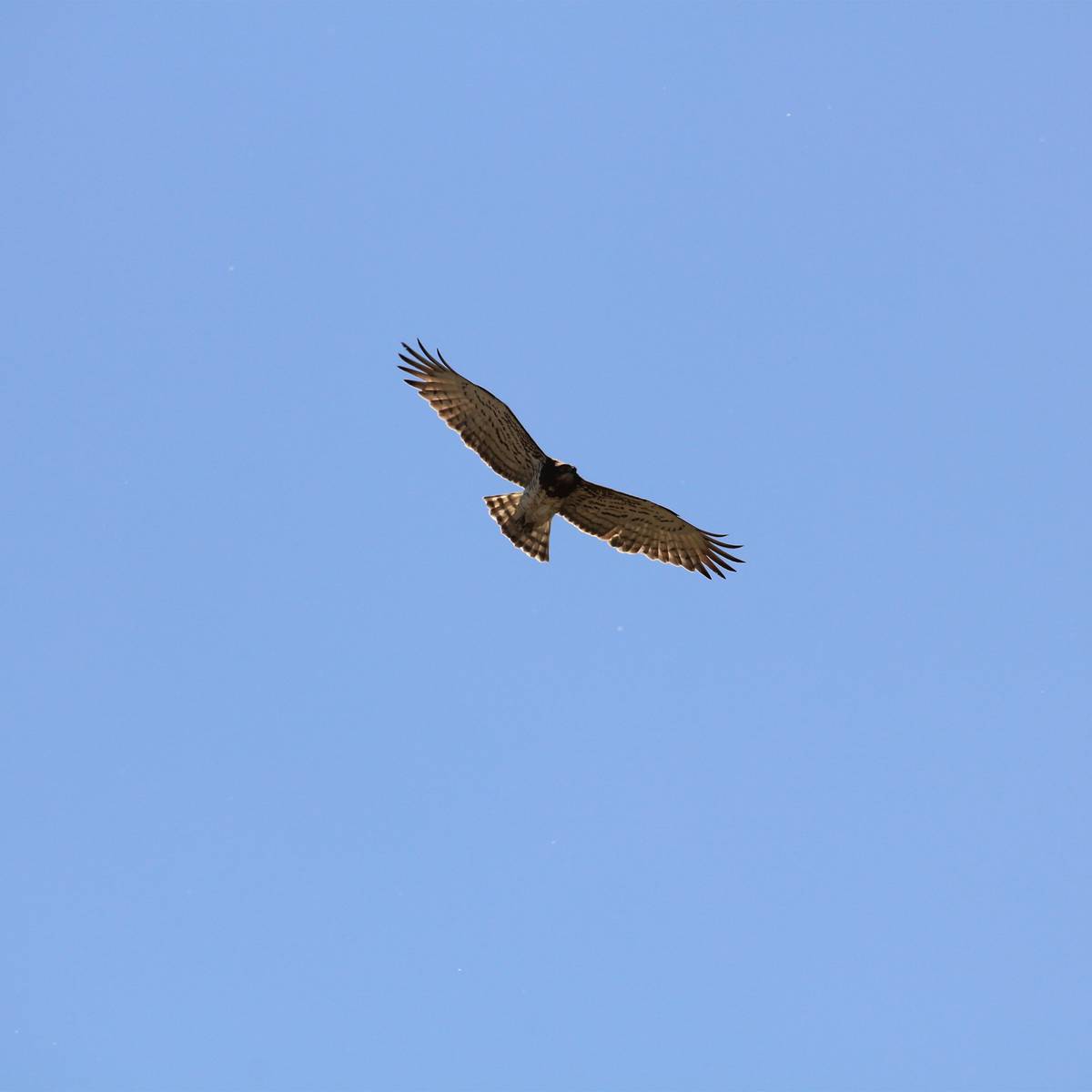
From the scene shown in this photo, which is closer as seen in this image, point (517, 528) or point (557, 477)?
point (557, 477)

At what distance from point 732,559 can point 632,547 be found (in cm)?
132

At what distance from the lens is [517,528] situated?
20.5 meters

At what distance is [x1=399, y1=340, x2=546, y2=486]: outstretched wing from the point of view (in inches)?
788

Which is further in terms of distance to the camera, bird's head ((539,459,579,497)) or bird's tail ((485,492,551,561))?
bird's tail ((485,492,551,561))

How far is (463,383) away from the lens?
19.9m

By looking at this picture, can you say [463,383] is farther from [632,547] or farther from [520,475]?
[632,547]

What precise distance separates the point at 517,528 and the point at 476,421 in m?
1.45

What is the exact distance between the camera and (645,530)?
827 inches

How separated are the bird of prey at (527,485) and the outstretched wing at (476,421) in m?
0.01

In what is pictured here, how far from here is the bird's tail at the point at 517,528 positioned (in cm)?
2044

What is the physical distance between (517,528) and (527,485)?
1.87 ft

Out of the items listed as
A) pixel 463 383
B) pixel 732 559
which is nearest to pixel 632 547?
pixel 732 559

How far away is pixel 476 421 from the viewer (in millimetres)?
20250

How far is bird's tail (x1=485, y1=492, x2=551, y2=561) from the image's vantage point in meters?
20.4
